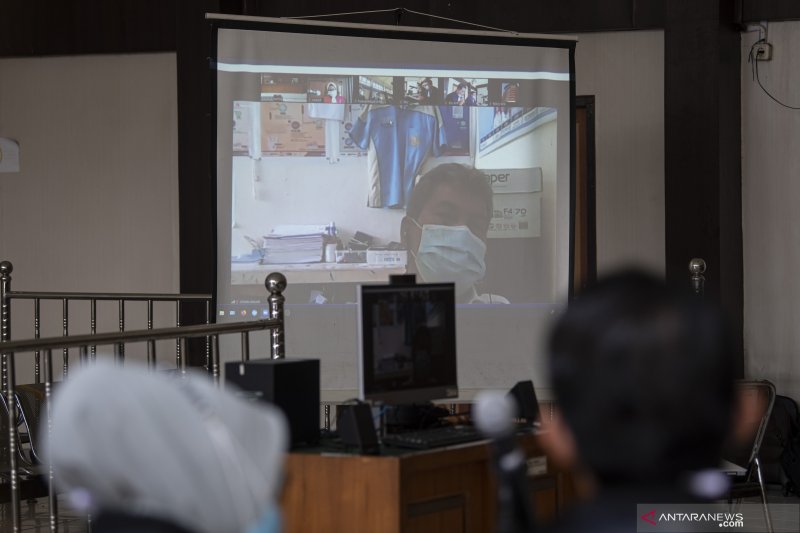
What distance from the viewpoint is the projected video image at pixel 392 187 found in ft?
17.0

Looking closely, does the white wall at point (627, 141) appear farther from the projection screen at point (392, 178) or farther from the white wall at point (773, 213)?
the projection screen at point (392, 178)

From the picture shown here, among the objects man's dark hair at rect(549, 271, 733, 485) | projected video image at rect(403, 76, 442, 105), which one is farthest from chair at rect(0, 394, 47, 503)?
man's dark hair at rect(549, 271, 733, 485)

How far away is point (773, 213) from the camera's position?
658 centimetres

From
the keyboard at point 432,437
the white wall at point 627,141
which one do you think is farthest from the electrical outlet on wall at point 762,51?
the keyboard at point 432,437

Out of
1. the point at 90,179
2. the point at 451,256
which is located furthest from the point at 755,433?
the point at 90,179

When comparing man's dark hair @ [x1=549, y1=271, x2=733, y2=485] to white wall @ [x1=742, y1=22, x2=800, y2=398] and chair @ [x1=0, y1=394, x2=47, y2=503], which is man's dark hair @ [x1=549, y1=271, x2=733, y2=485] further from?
white wall @ [x1=742, y1=22, x2=800, y2=398]

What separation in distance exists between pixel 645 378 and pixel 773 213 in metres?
5.98

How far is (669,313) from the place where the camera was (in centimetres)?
102

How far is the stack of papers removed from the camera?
17.0ft

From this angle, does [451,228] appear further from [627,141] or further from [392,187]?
[627,141]

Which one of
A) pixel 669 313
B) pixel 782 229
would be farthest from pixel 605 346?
pixel 782 229

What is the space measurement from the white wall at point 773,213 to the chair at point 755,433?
1.67m

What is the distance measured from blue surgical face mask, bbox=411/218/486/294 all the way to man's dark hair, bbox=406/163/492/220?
0.09 meters

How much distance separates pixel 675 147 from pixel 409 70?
75.0 inches
